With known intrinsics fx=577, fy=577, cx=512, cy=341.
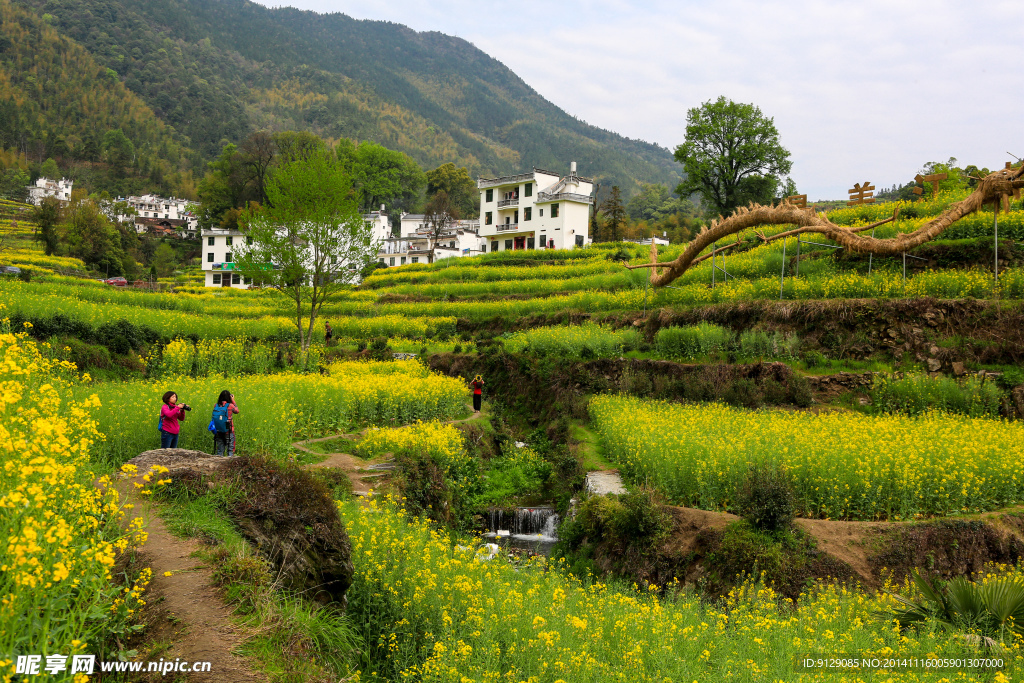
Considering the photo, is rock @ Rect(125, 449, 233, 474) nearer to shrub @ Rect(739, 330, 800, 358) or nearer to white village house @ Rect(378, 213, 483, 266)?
shrub @ Rect(739, 330, 800, 358)

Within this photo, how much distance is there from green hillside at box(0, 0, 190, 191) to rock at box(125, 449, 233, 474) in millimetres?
132071

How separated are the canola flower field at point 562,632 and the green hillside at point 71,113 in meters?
134

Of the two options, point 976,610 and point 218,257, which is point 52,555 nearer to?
point 976,610

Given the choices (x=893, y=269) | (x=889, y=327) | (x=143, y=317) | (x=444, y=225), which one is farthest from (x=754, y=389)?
(x=444, y=225)

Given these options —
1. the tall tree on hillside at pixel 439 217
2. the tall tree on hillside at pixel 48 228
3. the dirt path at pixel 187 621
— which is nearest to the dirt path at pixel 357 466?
the dirt path at pixel 187 621

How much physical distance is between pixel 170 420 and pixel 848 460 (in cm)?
1295

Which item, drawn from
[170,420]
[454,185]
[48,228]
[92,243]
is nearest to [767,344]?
[170,420]

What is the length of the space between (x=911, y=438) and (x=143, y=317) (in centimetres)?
2689

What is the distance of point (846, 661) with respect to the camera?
5691 millimetres

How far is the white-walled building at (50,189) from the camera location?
97131mm

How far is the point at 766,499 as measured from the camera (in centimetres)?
1017

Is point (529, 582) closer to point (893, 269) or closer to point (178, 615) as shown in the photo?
point (178, 615)

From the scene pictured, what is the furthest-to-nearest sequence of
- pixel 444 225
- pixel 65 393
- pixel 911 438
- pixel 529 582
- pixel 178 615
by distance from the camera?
pixel 444 225 < pixel 911 438 < pixel 65 393 < pixel 529 582 < pixel 178 615

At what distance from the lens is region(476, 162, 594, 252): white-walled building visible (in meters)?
58.6
